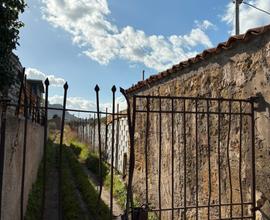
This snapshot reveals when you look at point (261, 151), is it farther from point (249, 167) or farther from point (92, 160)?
point (92, 160)

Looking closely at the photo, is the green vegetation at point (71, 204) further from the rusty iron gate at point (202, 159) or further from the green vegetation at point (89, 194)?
the rusty iron gate at point (202, 159)

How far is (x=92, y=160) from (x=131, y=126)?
1012 cm

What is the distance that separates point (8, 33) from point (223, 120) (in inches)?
154

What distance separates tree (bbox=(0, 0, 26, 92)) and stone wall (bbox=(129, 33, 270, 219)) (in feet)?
8.77

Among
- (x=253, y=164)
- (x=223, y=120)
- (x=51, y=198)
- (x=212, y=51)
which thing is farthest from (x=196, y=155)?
(x=51, y=198)

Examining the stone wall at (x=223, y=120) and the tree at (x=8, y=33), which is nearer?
the stone wall at (x=223, y=120)

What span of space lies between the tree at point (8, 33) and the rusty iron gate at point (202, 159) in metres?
2.53

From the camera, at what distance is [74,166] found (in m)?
11.8

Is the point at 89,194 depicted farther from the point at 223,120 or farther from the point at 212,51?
the point at 212,51

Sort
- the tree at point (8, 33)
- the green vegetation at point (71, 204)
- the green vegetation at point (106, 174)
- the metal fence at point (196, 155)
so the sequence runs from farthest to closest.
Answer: the green vegetation at point (106, 174)
the green vegetation at point (71, 204)
the tree at point (8, 33)
the metal fence at point (196, 155)

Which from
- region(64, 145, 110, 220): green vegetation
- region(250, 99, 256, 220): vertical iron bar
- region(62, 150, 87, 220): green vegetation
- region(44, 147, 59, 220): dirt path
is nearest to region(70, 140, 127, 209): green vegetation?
region(64, 145, 110, 220): green vegetation

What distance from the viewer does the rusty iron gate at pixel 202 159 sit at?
3.32 meters

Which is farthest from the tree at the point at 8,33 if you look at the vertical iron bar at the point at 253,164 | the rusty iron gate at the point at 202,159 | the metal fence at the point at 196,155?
the vertical iron bar at the point at 253,164

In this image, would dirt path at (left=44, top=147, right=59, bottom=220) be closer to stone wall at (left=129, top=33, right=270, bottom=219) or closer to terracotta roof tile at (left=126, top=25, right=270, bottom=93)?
stone wall at (left=129, top=33, right=270, bottom=219)
